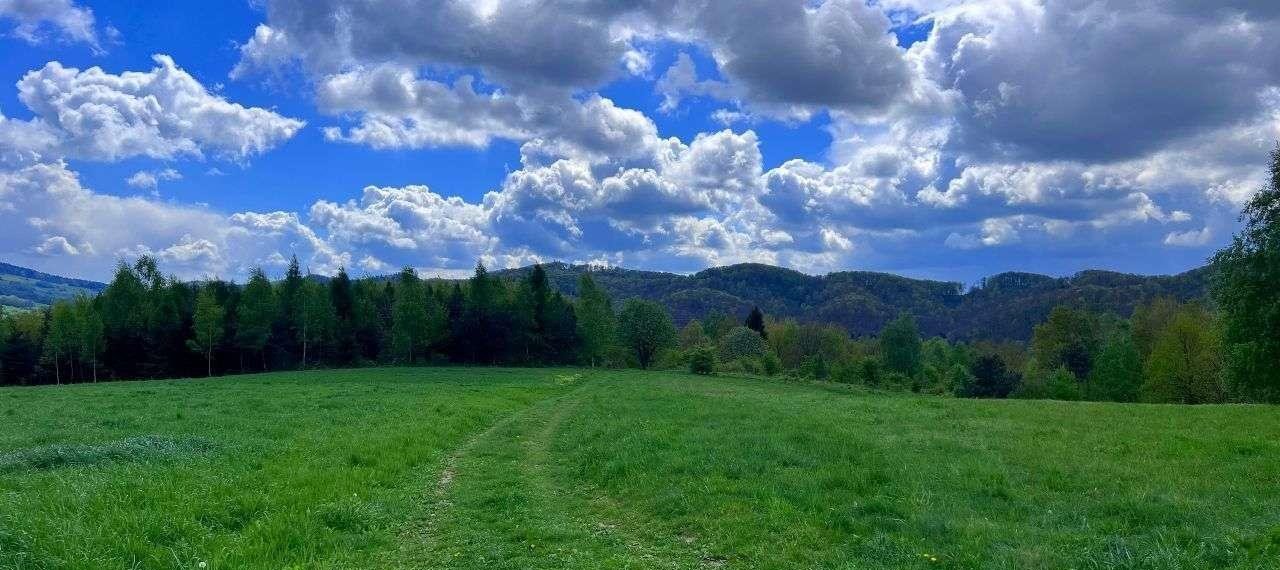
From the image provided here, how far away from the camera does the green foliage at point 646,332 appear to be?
10362 centimetres

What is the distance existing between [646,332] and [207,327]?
179 feet

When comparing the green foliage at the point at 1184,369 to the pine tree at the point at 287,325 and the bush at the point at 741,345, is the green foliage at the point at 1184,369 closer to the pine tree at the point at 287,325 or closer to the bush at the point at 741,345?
the bush at the point at 741,345

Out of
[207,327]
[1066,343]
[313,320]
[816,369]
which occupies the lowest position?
[816,369]

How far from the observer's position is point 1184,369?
6562cm

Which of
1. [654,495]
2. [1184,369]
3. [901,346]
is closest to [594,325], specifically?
[901,346]

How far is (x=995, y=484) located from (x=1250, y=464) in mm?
6121

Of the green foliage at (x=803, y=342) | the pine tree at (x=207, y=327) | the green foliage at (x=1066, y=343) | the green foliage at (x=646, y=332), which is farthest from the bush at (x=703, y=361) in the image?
the green foliage at (x=803, y=342)

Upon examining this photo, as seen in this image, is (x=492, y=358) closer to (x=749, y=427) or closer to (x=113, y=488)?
(x=749, y=427)

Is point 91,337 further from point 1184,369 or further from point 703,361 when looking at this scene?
point 1184,369

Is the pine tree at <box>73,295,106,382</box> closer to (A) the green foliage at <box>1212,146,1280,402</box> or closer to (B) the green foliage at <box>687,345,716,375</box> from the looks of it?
(B) the green foliage at <box>687,345,716,375</box>

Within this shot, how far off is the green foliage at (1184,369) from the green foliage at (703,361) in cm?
4269

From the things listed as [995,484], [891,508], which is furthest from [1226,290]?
[891,508]

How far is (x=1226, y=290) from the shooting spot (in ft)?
98.8

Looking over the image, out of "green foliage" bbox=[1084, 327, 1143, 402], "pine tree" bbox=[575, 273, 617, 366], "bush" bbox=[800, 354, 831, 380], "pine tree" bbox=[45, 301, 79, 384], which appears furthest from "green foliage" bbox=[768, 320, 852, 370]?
"pine tree" bbox=[45, 301, 79, 384]
